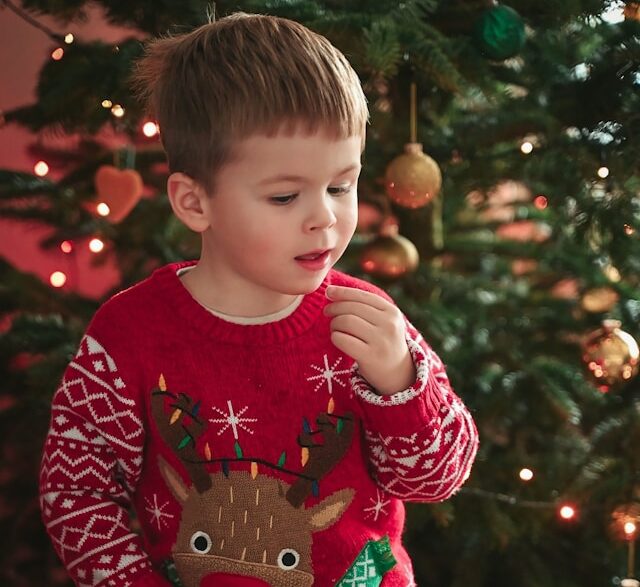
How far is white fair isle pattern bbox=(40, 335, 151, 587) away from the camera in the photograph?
0.94 m

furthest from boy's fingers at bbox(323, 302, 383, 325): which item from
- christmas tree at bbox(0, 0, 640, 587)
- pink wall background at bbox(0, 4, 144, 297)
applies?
pink wall background at bbox(0, 4, 144, 297)

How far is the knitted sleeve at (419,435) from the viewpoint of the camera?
908 millimetres

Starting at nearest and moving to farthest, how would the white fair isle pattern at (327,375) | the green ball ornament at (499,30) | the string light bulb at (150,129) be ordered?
the white fair isle pattern at (327,375) → the green ball ornament at (499,30) → the string light bulb at (150,129)

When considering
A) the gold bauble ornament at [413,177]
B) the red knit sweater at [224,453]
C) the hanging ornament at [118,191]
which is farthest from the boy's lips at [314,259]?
the hanging ornament at [118,191]

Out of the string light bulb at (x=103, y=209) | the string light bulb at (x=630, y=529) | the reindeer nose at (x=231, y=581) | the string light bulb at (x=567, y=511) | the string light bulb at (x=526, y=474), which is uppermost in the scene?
the reindeer nose at (x=231, y=581)

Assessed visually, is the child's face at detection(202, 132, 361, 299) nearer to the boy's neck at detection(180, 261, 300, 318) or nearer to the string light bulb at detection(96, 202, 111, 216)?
the boy's neck at detection(180, 261, 300, 318)

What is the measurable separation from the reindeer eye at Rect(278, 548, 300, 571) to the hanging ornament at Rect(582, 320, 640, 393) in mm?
680

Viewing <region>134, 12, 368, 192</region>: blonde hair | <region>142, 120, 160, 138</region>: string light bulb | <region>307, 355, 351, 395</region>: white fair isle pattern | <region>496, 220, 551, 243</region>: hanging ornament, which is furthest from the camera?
<region>496, 220, 551, 243</region>: hanging ornament

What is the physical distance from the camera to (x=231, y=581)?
3.08 ft

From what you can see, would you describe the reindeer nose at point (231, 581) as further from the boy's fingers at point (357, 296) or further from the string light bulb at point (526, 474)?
the string light bulb at point (526, 474)

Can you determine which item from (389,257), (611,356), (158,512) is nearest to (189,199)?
(158,512)

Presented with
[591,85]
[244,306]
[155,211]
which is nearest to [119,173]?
[155,211]

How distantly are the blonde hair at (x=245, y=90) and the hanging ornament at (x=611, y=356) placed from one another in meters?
0.69

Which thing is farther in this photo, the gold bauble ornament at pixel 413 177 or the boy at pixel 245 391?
the gold bauble ornament at pixel 413 177
